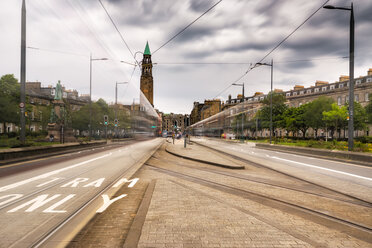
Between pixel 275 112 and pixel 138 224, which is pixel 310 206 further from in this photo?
pixel 275 112

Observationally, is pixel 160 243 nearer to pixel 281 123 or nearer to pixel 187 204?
pixel 187 204

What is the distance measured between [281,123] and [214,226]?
6396 centimetres

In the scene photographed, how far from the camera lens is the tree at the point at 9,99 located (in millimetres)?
44844

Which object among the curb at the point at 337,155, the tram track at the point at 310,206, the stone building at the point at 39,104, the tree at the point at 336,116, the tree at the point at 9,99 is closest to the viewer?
the tram track at the point at 310,206

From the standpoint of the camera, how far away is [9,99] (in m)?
47.6

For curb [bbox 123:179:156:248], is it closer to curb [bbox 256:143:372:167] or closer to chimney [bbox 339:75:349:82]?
curb [bbox 256:143:372:167]

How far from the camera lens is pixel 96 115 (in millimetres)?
73875

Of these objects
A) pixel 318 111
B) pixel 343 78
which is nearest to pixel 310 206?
pixel 318 111

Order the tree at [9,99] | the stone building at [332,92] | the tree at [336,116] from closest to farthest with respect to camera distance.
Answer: the tree at [9,99] → the tree at [336,116] → the stone building at [332,92]

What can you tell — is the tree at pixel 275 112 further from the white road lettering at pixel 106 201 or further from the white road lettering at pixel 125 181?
the white road lettering at pixel 106 201

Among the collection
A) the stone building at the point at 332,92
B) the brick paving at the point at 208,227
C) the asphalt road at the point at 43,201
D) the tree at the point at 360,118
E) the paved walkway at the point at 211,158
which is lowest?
the paved walkway at the point at 211,158

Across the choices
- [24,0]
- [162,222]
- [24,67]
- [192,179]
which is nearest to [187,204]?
[162,222]

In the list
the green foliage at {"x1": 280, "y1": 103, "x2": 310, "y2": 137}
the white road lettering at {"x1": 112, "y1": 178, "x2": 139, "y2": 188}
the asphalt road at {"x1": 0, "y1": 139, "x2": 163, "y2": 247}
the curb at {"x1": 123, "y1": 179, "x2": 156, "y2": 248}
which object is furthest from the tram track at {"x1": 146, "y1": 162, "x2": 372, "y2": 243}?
the green foliage at {"x1": 280, "y1": 103, "x2": 310, "y2": 137}

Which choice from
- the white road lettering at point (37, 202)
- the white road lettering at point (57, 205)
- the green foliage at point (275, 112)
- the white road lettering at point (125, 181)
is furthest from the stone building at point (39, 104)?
the white road lettering at point (57, 205)
